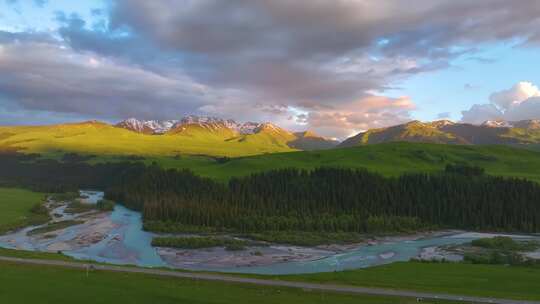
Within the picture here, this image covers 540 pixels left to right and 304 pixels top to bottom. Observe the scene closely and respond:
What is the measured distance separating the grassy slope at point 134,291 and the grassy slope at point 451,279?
9.67 metres

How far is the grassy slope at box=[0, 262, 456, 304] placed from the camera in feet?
152

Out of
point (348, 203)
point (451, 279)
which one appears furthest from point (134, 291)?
point (348, 203)

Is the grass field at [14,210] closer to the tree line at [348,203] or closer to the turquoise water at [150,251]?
the turquoise water at [150,251]

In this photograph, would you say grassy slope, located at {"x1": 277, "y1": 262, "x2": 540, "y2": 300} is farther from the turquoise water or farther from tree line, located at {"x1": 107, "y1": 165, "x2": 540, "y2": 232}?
tree line, located at {"x1": 107, "y1": 165, "x2": 540, "y2": 232}

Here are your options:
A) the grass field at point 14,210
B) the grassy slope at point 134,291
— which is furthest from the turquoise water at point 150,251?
the grassy slope at point 134,291

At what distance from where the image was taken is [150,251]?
9912 cm

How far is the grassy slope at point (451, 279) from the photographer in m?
53.8

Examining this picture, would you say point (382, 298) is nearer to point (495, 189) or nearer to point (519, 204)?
point (519, 204)

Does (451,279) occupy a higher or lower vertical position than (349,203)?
lower

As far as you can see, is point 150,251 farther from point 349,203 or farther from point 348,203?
point 349,203

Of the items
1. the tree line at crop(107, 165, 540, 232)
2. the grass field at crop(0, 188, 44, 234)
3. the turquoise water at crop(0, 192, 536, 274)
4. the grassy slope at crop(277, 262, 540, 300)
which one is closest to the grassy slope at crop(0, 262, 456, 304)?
the grassy slope at crop(277, 262, 540, 300)

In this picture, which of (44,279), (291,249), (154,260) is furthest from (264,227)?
(44,279)

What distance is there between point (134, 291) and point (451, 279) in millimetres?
42648

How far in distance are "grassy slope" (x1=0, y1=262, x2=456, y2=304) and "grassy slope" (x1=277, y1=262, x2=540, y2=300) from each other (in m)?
9.67
